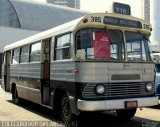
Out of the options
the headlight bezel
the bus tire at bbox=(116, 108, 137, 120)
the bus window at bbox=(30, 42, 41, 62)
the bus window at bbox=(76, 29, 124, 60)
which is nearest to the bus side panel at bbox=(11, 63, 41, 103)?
the bus window at bbox=(30, 42, 41, 62)

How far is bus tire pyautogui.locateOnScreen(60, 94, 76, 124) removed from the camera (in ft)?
30.0

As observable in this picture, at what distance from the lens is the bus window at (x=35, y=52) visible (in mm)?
11688

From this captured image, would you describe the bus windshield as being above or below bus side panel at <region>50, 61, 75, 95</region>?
above

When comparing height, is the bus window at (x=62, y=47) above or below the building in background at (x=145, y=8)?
below

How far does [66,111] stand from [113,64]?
187 centimetres

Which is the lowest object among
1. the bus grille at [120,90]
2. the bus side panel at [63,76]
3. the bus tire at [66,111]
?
the bus tire at [66,111]

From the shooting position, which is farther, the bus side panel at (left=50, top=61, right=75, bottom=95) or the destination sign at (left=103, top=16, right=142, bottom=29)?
the destination sign at (left=103, top=16, right=142, bottom=29)

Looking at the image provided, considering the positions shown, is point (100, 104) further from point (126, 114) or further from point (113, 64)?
point (126, 114)

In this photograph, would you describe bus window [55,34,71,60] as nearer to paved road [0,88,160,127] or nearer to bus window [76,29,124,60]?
bus window [76,29,124,60]

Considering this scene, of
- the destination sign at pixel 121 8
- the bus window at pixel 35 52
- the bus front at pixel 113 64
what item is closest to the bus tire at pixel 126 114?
the bus front at pixel 113 64

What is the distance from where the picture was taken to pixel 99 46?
29.0ft

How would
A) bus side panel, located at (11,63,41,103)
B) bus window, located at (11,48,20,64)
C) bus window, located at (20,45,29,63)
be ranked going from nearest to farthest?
bus side panel, located at (11,63,41,103), bus window, located at (20,45,29,63), bus window, located at (11,48,20,64)

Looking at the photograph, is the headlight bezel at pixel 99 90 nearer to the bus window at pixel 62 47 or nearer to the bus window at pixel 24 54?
the bus window at pixel 62 47

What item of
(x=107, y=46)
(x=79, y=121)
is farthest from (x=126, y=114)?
(x=107, y=46)
